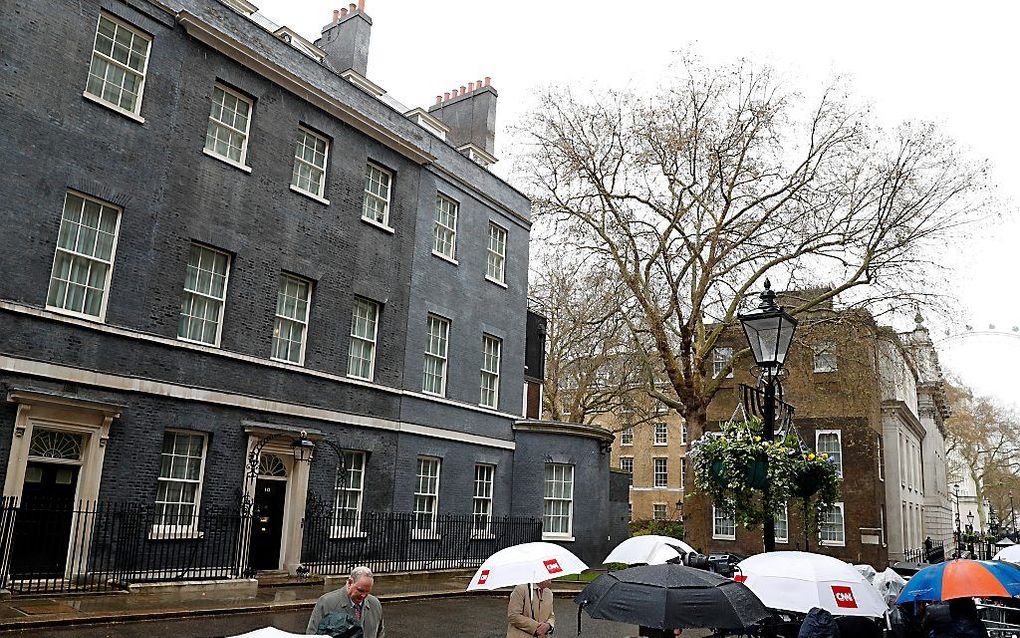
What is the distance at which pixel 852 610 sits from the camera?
7.58 meters

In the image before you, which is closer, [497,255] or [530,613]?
[530,613]

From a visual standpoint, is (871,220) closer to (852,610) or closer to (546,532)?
(546,532)

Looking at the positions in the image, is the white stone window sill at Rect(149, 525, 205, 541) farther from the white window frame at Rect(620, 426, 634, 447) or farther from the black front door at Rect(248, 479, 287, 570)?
the white window frame at Rect(620, 426, 634, 447)

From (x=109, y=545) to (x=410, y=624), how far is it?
20.2 feet

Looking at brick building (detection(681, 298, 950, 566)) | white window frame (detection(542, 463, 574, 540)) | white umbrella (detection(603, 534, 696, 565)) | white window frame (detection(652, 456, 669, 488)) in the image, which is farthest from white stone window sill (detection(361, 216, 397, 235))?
white window frame (detection(652, 456, 669, 488))

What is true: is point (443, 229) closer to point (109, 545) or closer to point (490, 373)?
point (490, 373)

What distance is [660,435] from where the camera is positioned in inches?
2325

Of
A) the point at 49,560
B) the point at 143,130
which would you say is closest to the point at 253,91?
the point at 143,130

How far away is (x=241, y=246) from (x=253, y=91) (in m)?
3.89

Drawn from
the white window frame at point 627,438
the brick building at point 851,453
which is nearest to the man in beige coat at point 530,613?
the brick building at point 851,453

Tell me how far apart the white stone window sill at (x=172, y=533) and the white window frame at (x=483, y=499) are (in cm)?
902

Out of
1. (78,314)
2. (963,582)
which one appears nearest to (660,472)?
(78,314)

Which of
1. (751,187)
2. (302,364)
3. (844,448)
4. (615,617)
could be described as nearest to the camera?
(615,617)

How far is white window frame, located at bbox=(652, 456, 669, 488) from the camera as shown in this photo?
5794 centimetres
